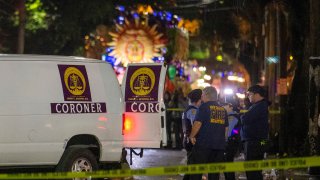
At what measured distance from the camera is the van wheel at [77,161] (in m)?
11.7

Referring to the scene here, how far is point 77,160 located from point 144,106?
2087mm

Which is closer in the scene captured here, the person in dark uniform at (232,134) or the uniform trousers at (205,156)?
the uniform trousers at (205,156)

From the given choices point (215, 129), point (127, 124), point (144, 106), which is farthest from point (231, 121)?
point (215, 129)

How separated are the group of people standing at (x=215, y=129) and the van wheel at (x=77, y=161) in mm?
1606

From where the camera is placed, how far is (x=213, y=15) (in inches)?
1634

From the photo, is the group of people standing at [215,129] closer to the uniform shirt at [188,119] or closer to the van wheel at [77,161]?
the uniform shirt at [188,119]

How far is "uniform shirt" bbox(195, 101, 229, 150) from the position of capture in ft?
35.5

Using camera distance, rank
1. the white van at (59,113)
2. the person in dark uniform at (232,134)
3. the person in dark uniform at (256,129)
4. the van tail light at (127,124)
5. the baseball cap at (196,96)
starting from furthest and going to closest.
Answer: the person in dark uniform at (232,134) < the van tail light at (127,124) < the baseball cap at (196,96) < the person in dark uniform at (256,129) < the white van at (59,113)

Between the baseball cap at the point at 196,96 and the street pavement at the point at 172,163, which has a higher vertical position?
the baseball cap at the point at 196,96

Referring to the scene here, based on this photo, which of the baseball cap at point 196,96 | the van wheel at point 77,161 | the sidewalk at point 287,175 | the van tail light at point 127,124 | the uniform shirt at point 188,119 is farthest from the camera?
the sidewalk at point 287,175

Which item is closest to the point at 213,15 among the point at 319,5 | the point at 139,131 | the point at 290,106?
the point at 290,106

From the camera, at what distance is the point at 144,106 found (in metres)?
13.5

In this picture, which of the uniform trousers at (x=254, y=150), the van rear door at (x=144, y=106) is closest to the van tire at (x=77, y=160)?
the van rear door at (x=144, y=106)

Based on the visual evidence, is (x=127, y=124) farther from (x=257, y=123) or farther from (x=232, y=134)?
(x=257, y=123)
